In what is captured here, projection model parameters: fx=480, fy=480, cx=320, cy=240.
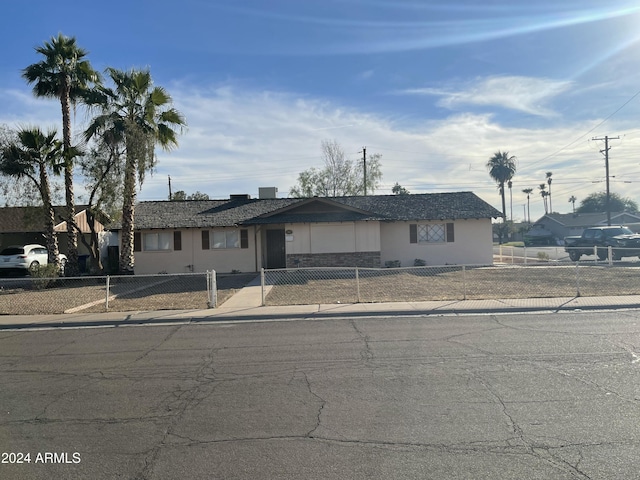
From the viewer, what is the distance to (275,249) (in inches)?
1077

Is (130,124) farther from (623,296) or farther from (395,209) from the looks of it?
(623,296)

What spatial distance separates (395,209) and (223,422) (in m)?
23.1

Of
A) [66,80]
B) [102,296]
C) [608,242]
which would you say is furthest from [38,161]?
[608,242]

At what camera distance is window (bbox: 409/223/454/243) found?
86.3ft

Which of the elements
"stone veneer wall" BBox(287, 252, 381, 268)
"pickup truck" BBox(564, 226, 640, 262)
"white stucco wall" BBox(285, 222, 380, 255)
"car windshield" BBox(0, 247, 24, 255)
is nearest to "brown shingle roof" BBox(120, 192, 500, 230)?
"white stucco wall" BBox(285, 222, 380, 255)

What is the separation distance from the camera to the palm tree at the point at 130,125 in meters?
22.1

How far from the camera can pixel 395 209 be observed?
2719cm

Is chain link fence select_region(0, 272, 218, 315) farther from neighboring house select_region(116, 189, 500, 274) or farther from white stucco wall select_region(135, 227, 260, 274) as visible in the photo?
neighboring house select_region(116, 189, 500, 274)

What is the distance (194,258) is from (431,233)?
518 inches

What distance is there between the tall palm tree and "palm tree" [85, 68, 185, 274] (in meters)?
0.87

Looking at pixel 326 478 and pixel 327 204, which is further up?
pixel 327 204

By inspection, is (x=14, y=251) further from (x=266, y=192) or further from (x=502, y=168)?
(x=502, y=168)

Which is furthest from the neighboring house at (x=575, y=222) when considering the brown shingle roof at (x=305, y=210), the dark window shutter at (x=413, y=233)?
the dark window shutter at (x=413, y=233)

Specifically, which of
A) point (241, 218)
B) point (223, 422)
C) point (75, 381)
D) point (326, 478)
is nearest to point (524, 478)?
point (326, 478)
